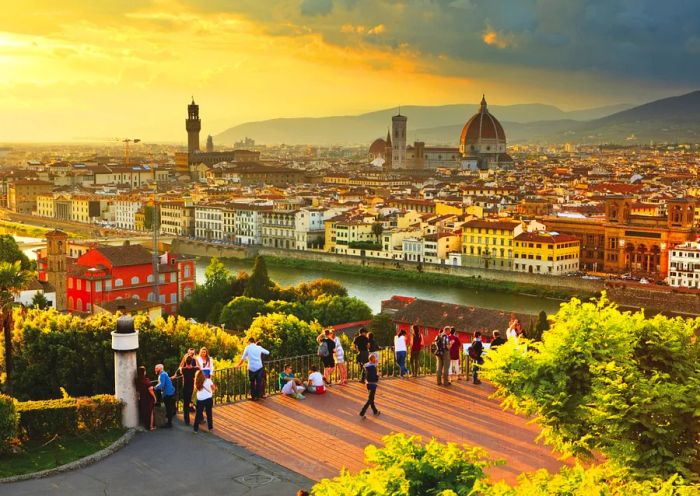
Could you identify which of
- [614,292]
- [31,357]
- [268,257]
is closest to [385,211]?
[268,257]

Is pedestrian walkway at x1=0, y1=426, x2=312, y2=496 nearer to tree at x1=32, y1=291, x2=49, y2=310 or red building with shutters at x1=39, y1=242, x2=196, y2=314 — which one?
tree at x1=32, y1=291, x2=49, y2=310

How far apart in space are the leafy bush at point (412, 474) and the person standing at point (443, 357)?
2813 millimetres

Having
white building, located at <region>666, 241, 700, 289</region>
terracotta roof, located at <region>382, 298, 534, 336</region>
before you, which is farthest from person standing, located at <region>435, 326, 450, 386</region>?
white building, located at <region>666, 241, 700, 289</region>

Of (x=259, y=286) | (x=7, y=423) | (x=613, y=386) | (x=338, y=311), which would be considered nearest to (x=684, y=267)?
(x=338, y=311)

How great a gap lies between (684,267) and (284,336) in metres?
15.5

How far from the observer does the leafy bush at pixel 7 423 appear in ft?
15.3

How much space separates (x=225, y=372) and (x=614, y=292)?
14.6m

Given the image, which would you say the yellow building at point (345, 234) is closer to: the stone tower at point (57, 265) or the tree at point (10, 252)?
the tree at point (10, 252)

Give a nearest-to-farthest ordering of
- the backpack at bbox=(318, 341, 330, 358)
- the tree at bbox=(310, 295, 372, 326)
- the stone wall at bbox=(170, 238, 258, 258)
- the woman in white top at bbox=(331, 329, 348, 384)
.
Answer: the backpack at bbox=(318, 341, 330, 358)
the woman in white top at bbox=(331, 329, 348, 384)
the tree at bbox=(310, 295, 372, 326)
the stone wall at bbox=(170, 238, 258, 258)

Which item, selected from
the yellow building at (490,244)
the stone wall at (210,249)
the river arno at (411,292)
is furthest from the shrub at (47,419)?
the stone wall at (210,249)

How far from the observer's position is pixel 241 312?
15273 millimetres

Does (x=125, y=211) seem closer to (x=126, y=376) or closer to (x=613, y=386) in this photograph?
(x=126, y=376)

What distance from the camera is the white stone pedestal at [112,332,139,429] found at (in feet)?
16.5

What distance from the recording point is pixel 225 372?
653 cm
